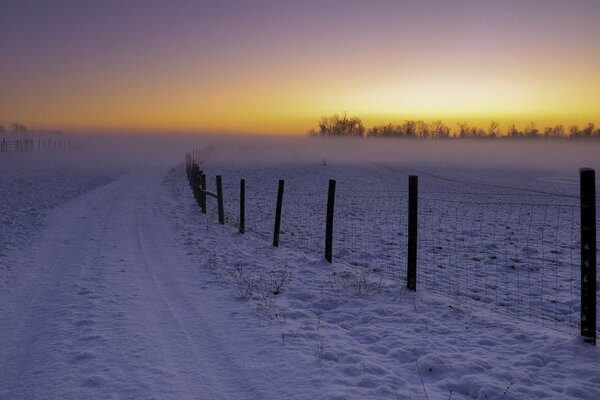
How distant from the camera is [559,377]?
183 inches

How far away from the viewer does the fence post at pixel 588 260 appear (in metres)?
5.41

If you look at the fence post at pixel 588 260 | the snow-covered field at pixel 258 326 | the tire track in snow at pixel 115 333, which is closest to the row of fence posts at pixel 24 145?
the snow-covered field at pixel 258 326

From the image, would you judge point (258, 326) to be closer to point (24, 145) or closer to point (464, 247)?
point (464, 247)

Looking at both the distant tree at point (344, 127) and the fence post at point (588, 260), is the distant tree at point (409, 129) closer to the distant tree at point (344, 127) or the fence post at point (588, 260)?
the distant tree at point (344, 127)

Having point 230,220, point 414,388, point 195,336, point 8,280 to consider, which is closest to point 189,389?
point 195,336

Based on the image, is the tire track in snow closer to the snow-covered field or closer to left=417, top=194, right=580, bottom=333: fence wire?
the snow-covered field

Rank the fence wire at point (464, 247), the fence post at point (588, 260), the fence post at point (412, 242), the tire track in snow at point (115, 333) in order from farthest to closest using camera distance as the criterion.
→ the fence wire at point (464, 247)
the fence post at point (412, 242)
the fence post at point (588, 260)
the tire track in snow at point (115, 333)

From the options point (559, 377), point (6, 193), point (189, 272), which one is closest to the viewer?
point (559, 377)

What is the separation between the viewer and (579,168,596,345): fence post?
5410 mm

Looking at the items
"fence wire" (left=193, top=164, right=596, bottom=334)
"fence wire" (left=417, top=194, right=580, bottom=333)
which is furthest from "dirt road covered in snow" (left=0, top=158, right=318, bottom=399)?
"fence wire" (left=417, top=194, right=580, bottom=333)

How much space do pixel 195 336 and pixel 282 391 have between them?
174 cm

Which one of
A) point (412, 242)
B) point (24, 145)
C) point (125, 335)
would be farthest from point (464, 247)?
point (24, 145)

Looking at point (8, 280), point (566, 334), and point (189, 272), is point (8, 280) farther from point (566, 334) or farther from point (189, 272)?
point (566, 334)

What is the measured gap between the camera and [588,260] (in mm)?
5477
